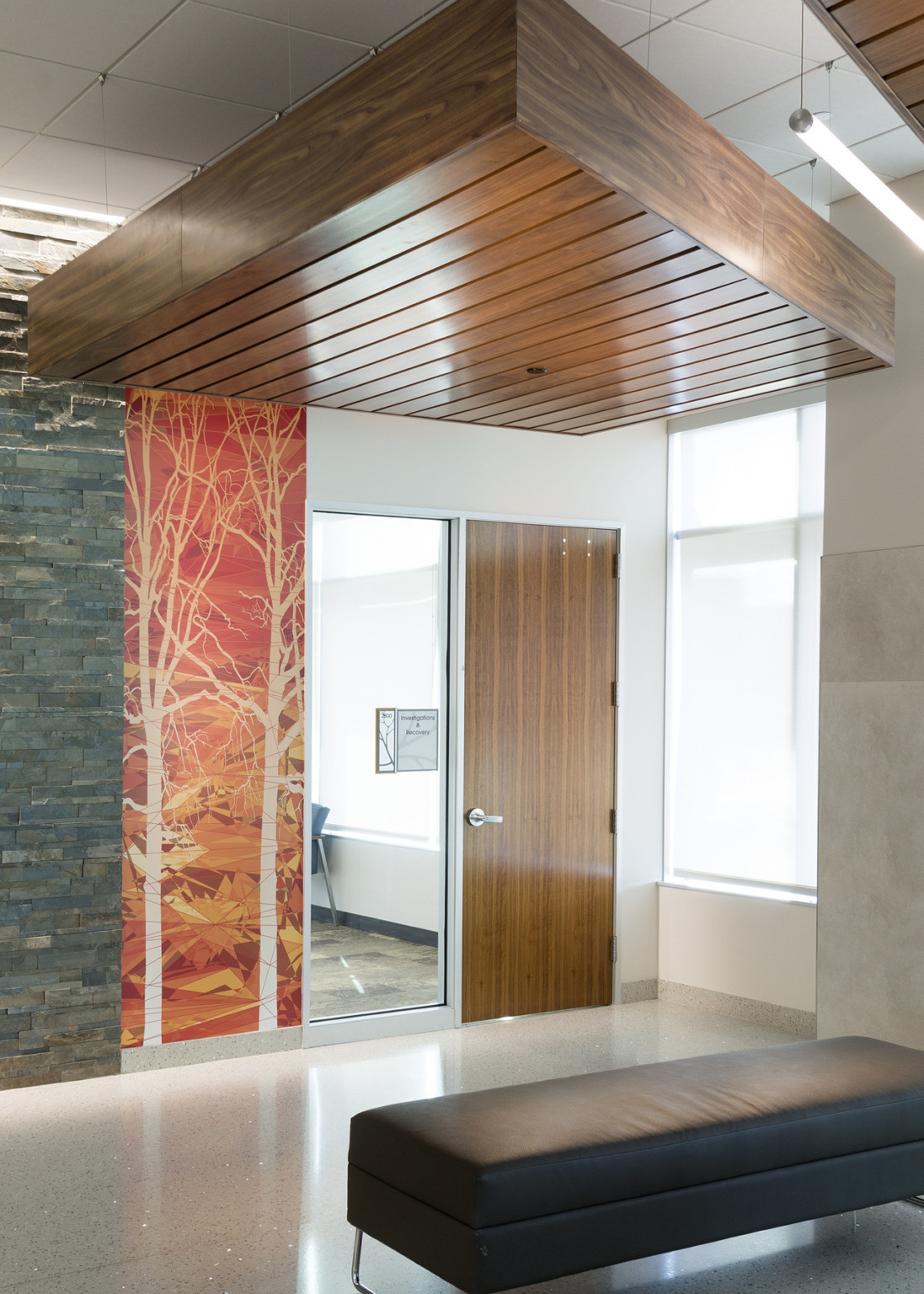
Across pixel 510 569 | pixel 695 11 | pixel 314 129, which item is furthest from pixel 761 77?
pixel 510 569

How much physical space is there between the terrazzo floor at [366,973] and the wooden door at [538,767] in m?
0.21

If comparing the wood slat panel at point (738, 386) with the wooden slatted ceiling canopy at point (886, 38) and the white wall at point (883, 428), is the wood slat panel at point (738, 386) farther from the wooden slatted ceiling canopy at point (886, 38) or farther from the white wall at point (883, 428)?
the wooden slatted ceiling canopy at point (886, 38)

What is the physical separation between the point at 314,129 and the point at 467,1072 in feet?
13.2

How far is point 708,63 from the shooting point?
405 cm

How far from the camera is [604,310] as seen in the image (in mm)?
3891

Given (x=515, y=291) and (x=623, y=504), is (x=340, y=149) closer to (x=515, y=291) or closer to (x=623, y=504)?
(x=515, y=291)

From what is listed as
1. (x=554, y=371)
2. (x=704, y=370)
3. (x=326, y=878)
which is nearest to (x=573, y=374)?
(x=554, y=371)

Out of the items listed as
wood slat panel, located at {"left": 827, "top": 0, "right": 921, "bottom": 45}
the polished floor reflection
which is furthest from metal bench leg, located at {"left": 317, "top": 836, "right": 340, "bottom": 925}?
wood slat panel, located at {"left": 827, "top": 0, "right": 921, "bottom": 45}

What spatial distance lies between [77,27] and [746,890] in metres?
5.06

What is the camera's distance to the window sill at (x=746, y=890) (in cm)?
629

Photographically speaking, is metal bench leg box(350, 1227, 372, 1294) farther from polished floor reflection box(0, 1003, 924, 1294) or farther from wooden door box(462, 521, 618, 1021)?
wooden door box(462, 521, 618, 1021)

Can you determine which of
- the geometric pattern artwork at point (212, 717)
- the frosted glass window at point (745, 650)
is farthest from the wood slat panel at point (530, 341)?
the frosted glass window at point (745, 650)

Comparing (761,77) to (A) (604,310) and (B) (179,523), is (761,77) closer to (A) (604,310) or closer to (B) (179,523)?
(A) (604,310)

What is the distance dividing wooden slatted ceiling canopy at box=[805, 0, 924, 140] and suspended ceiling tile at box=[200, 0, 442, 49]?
5.61ft
